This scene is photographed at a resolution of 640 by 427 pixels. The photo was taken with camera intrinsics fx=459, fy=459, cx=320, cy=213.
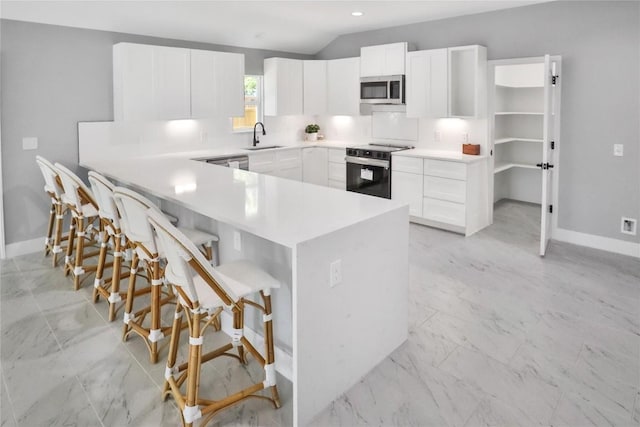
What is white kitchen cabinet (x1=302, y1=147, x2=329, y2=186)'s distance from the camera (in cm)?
691

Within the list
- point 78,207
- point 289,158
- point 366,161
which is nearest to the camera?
point 78,207

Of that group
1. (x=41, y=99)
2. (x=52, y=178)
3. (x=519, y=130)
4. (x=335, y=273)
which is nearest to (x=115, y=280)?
(x=52, y=178)

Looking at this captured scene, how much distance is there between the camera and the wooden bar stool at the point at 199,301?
1925mm

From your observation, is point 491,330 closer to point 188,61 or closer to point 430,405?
point 430,405

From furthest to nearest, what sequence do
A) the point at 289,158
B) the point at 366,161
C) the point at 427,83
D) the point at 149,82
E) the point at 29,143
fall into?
1. the point at 289,158
2. the point at 366,161
3. the point at 427,83
4. the point at 149,82
5. the point at 29,143

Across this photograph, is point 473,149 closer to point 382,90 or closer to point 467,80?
point 467,80

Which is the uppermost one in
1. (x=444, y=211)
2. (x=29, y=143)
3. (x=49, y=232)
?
(x=29, y=143)

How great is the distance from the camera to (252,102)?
22.3 ft

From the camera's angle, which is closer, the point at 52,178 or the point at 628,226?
the point at 52,178

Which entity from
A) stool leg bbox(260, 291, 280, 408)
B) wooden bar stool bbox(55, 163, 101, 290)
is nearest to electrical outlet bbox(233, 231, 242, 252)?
stool leg bbox(260, 291, 280, 408)

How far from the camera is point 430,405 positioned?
90.6 inches

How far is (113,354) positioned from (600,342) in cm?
302

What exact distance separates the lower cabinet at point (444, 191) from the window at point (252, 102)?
7.38 ft

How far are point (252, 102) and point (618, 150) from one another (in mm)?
4668
